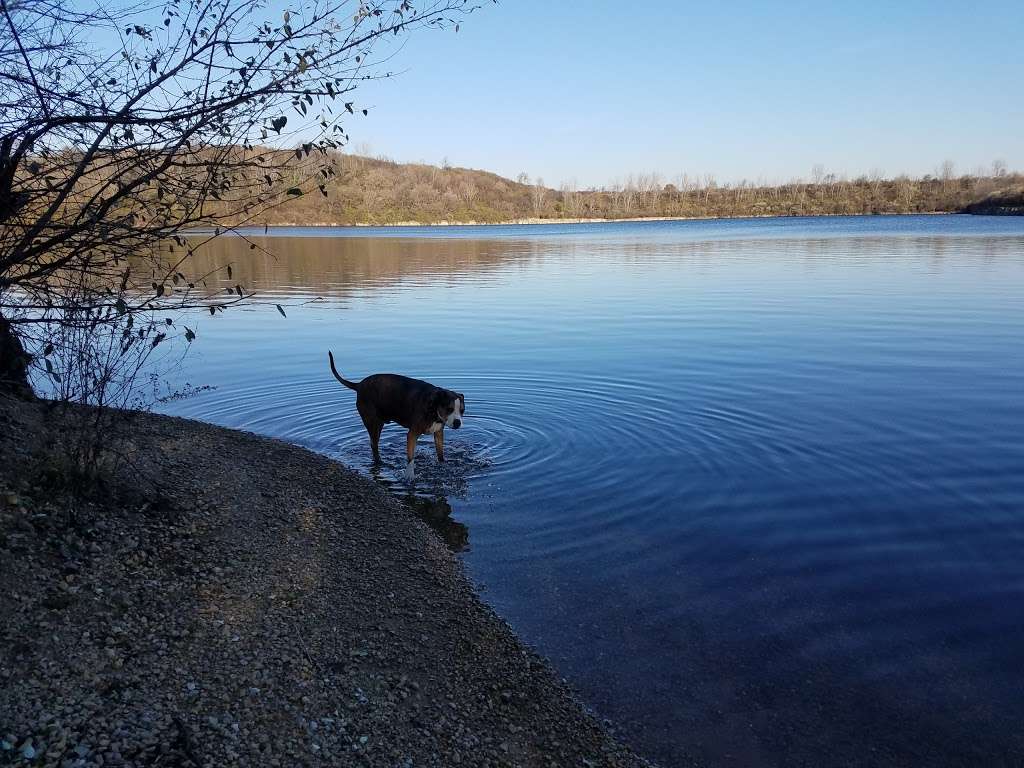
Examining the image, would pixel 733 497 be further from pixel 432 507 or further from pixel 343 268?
pixel 343 268

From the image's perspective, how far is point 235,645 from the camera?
5.30 meters

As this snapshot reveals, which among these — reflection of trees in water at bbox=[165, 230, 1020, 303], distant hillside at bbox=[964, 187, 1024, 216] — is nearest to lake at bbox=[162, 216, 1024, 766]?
reflection of trees in water at bbox=[165, 230, 1020, 303]

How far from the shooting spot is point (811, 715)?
5.65 metres

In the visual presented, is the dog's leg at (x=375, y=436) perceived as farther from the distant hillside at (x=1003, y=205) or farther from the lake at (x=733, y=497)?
the distant hillside at (x=1003, y=205)

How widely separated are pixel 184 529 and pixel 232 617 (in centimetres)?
158

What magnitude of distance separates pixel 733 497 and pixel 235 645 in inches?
279

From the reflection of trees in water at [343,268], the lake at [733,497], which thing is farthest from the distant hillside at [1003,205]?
the lake at [733,497]

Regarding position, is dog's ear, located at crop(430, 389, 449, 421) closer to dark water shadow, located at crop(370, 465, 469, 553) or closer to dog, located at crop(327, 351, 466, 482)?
dog, located at crop(327, 351, 466, 482)

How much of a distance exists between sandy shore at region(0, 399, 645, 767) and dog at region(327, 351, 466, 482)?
2.89 meters

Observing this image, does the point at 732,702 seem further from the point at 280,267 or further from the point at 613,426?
the point at 280,267

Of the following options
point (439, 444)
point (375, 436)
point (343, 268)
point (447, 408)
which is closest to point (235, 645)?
point (447, 408)

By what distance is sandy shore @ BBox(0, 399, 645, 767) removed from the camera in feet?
13.9

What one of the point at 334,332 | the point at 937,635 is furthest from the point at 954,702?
the point at 334,332

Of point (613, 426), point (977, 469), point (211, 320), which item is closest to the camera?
point (977, 469)
